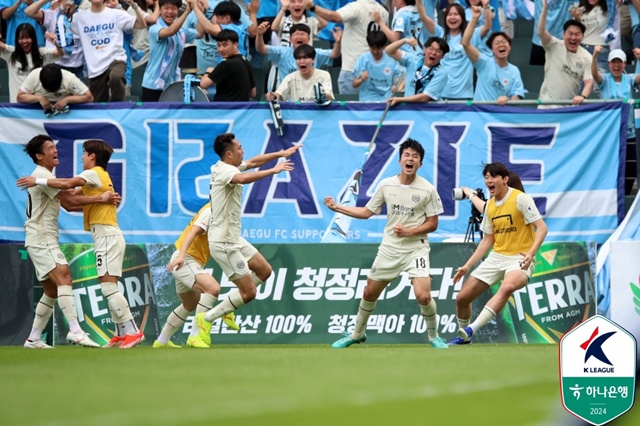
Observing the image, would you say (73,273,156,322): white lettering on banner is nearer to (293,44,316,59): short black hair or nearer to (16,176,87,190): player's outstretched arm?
(16,176,87,190): player's outstretched arm

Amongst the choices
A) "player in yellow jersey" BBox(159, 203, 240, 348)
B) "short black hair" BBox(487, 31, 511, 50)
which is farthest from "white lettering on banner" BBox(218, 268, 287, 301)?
"short black hair" BBox(487, 31, 511, 50)

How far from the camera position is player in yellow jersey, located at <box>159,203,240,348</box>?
14.2m

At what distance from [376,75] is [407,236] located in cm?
492

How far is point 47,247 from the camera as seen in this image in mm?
14711

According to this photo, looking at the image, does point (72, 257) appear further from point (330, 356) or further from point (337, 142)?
point (330, 356)

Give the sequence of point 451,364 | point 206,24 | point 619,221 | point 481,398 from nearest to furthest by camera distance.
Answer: point 481,398 → point 451,364 → point 619,221 → point 206,24

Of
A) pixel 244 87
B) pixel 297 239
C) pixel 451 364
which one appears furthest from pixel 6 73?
pixel 451 364

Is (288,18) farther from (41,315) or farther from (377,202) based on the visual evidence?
(41,315)

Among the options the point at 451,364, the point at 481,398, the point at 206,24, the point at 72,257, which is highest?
the point at 206,24

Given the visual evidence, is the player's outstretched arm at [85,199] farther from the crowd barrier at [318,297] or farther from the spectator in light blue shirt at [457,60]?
the spectator in light blue shirt at [457,60]

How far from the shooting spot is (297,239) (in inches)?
683

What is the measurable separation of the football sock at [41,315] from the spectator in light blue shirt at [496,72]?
23.1 ft

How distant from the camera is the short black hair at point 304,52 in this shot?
17.7 metres

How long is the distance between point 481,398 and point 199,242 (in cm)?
751
